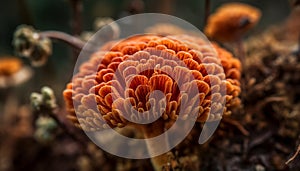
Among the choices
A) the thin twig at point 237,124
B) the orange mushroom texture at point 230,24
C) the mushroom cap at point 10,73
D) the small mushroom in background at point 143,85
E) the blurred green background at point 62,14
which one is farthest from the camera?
the blurred green background at point 62,14

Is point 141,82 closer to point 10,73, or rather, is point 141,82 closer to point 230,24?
point 230,24

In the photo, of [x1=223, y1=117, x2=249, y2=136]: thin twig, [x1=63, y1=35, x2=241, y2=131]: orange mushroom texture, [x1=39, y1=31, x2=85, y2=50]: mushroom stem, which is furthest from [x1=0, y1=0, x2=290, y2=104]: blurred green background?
[x1=63, y1=35, x2=241, y2=131]: orange mushroom texture

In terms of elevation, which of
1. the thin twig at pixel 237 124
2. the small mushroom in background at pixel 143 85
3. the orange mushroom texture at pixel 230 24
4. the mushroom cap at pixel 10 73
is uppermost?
the mushroom cap at pixel 10 73

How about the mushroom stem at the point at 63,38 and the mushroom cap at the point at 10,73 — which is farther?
the mushroom cap at the point at 10,73

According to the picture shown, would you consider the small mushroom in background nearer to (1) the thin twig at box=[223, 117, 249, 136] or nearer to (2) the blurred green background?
(1) the thin twig at box=[223, 117, 249, 136]

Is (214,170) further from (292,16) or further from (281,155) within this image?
(292,16)

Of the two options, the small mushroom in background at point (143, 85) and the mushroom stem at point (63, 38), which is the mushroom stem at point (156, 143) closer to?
the small mushroom in background at point (143, 85)

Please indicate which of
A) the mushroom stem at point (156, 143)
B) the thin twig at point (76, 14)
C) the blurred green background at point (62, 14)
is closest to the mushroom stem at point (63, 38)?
the thin twig at point (76, 14)
